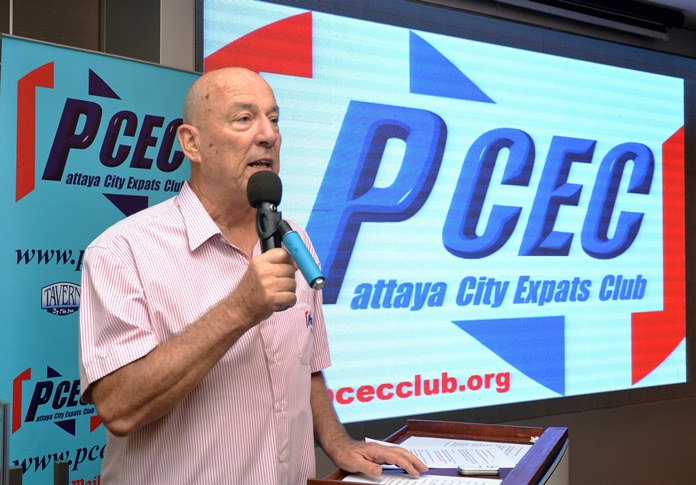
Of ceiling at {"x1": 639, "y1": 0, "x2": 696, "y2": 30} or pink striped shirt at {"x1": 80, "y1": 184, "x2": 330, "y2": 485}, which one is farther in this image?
ceiling at {"x1": 639, "y1": 0, "x2": 696, "y2": 30}

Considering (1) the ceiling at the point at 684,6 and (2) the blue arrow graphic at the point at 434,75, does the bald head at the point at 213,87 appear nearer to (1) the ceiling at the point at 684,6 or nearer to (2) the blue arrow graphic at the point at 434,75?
(2) the blue arrow graphic at the point at 434,75

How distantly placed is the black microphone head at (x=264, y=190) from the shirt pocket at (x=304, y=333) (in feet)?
1.21

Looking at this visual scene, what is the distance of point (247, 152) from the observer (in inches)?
59.1

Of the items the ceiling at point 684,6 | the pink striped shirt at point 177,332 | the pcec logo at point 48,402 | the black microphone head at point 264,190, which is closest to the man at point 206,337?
the pink striped shirt at point 177,332

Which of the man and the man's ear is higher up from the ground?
the man's ear

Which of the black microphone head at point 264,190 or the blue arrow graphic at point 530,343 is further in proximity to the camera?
the blue arrow graphic at point 530,343

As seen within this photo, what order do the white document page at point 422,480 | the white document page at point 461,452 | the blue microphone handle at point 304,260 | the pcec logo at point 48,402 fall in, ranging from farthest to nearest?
the pcec logo at point 48,402 → the white document page at point 461,452 → the white document page at point 422,480 → the blue microphone handle at point 304,260

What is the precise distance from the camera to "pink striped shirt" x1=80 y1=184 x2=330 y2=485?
4.48ft

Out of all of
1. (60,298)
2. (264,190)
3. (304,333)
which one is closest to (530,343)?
(60,298)

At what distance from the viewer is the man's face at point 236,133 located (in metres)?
1.50

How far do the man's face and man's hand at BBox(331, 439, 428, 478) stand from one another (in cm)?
54

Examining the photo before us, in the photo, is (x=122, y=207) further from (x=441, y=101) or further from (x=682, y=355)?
(x=682, y=355)

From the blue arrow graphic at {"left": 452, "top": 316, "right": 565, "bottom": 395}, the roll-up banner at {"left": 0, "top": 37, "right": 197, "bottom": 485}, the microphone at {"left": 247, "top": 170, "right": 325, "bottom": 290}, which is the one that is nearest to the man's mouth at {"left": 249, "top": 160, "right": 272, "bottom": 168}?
the microphone at {"left": 247, "top": 170, "right": 325, "bottom": 290}

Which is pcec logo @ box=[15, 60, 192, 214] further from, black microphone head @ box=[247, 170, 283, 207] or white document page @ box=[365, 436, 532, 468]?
white document page @ box=[365, 436, 532, 468]
